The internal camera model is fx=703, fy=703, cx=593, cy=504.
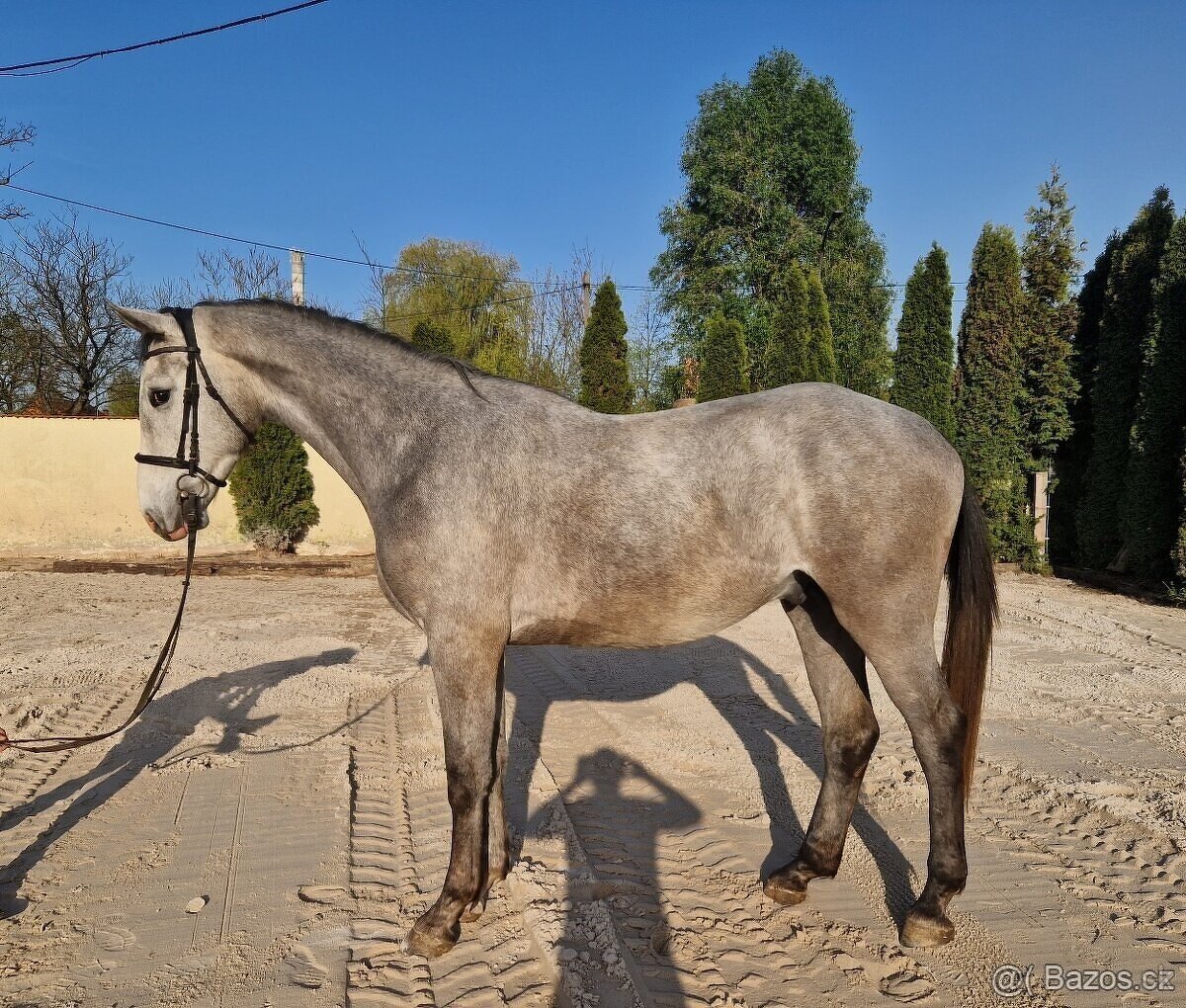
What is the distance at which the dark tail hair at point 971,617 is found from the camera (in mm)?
2770

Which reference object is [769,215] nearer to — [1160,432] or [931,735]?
[1160,432]

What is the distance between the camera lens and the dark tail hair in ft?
9.09

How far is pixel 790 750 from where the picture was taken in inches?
171

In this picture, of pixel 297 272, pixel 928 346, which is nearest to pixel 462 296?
pixel 297 272

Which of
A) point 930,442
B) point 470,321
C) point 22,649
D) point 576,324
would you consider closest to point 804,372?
point 576,324

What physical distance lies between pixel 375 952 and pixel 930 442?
8.84ft

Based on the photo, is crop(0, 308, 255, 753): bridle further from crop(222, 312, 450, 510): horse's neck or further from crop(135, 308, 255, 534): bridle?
crop(222, 312, 450, 510): horse's neck

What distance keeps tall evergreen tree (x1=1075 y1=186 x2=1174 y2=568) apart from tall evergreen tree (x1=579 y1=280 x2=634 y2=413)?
7730mm

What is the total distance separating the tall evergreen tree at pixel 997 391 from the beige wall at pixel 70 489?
1354 centimetres

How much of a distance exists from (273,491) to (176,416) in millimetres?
10601

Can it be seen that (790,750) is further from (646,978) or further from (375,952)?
(375,952)

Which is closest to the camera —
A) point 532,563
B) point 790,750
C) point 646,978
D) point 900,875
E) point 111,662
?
point 646,978

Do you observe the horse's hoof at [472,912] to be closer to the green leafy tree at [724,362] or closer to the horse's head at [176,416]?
the horse's head at [176,416]

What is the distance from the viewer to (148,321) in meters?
2.66
